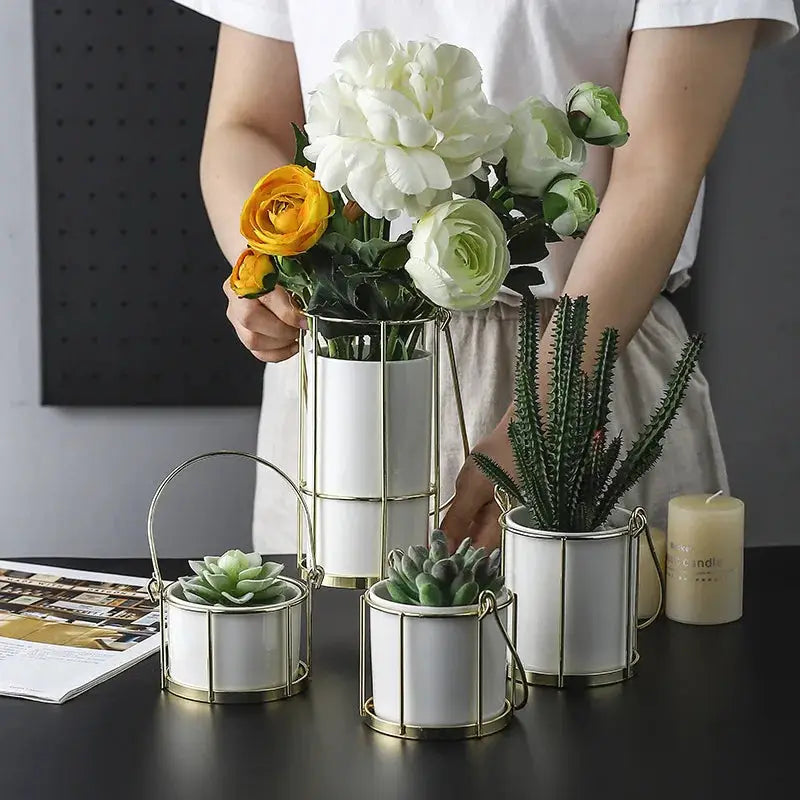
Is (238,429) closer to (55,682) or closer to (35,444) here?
Result: (35,444)

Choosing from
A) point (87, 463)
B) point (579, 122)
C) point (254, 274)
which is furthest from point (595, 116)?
point (87, 463)

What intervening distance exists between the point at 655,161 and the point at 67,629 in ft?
2.33

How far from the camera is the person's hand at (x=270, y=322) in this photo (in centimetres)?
105

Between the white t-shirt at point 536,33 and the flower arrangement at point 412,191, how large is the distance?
1.48ft

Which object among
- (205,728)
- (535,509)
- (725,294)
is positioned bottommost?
(205,728)

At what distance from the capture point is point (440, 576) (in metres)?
0.78

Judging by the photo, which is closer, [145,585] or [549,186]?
[549,186]

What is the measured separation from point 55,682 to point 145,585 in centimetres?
22

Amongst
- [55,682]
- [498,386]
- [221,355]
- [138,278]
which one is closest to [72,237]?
[138,278]

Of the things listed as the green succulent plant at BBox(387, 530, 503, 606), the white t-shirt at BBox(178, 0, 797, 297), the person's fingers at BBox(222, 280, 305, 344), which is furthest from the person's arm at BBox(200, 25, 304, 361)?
the green succulent plant at BBox(387, 530, 503, 606)

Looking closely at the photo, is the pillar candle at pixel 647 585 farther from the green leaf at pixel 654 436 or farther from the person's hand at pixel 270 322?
the person's hand at pixel 270 322

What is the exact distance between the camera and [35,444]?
2225mm

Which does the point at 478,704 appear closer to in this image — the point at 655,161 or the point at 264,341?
the point at 264,341

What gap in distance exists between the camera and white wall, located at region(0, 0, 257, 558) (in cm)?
216
